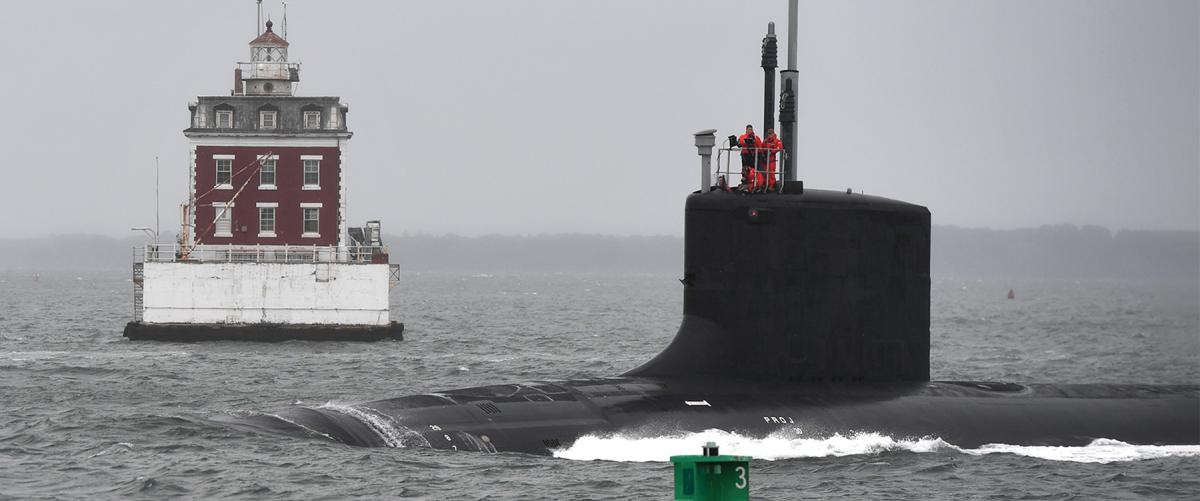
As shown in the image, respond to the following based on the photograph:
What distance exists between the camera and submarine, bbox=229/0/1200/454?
22750 millimetres

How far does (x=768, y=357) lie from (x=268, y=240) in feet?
128

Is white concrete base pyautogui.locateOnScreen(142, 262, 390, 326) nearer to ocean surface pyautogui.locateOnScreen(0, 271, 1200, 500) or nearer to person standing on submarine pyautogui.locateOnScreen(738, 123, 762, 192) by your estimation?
ocean surface pyautogui.locateOnScreen(0, 271, 1200, 500)

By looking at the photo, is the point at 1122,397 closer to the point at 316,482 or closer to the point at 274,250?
the point at 316,482

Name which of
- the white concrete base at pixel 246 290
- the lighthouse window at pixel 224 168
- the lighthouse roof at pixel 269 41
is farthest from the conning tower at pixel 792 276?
the lighthouse roof at pixel 269 41

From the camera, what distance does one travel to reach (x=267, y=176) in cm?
5975

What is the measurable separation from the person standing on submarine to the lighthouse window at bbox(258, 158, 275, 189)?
3892cm

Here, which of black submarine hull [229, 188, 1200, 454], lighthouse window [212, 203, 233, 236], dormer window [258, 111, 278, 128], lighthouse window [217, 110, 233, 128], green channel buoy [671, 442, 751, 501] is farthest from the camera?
dormer window [258, 111, 278, 128]

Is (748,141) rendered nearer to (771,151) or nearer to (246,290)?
(771,151)

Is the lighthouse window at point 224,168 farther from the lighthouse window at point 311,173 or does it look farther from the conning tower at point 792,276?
the conning tower at point 792,276

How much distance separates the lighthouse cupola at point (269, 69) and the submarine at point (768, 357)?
40.4 meters

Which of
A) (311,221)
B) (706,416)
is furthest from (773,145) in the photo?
(311,221)

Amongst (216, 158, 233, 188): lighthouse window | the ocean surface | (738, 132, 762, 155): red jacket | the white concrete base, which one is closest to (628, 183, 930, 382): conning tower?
(738, 132, 762, 155): red jacket

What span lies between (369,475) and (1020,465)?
9.63m

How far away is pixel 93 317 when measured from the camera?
88000 mm
